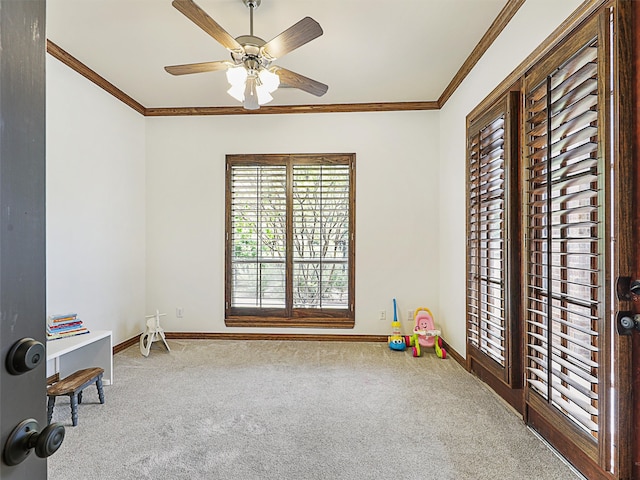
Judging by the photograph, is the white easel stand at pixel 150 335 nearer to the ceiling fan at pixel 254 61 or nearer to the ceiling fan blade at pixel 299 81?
the ceiling fan at pixel 254 61

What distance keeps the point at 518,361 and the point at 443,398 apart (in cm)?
65

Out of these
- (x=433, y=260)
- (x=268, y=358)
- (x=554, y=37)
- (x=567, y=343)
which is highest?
(x=554, y=37)

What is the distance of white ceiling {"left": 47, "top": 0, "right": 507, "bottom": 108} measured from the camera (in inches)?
101

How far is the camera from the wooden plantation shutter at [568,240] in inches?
64.8

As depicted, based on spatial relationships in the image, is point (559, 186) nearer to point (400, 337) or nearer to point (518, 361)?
point (518, 361)

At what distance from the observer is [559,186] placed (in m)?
1.95

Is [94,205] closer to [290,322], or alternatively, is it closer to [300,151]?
[300,151]

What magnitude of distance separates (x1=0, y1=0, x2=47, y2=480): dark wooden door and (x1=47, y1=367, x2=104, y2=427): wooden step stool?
2.11 meters

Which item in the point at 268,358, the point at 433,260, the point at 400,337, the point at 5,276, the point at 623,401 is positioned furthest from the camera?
the point at 433,260

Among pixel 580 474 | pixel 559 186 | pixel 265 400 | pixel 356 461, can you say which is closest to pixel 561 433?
pixel 580 474

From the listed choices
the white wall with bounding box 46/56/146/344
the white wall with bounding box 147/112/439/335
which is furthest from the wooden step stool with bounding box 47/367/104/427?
the white wall with bounding box 147/112/439/335

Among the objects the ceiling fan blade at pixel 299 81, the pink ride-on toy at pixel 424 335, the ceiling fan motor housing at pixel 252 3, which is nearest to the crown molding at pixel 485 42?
the ceiling fan blade at pixel 299 81

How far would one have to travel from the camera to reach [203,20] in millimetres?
2117

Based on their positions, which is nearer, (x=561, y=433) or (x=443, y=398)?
(x=561, y=433)
